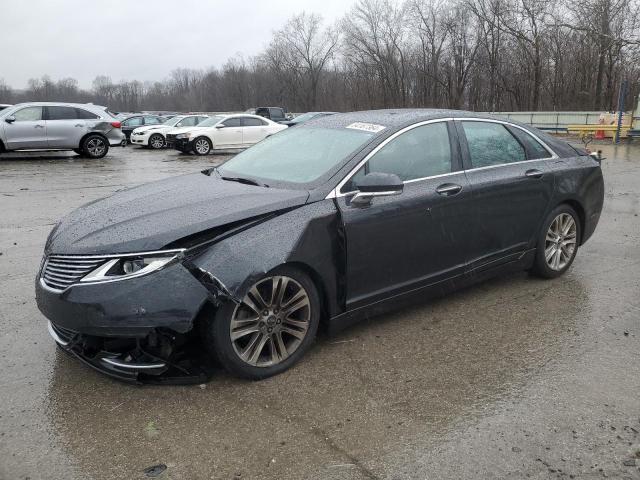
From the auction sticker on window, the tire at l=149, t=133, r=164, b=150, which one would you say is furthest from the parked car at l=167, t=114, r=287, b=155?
the auction sticker on window

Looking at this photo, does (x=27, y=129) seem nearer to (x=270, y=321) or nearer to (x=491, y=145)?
(x=491, y=145)

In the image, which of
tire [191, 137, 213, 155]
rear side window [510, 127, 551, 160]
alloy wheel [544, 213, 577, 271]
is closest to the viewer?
rear side window [510, 127, 551, 160]

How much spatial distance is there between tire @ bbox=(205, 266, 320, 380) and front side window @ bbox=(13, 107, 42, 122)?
16.2 metres

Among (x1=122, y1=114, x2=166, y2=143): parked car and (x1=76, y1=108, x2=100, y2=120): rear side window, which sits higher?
(x1=122, y1=114, x2=166, y2=143): parked car

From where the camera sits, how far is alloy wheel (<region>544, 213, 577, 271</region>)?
5.10 m

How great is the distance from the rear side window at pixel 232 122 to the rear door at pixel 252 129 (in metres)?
0.23

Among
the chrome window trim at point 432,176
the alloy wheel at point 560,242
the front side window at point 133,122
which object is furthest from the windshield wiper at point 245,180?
the front side window at point 133,122

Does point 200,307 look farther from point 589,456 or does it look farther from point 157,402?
point 589,456

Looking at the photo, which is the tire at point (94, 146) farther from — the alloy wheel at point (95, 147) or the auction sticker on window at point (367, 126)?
the auction sticker on window at point (367, 126)

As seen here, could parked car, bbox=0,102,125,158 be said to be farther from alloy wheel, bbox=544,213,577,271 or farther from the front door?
alloy wheel, bbox=544,213,577,271

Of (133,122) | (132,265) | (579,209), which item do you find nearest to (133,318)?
(132,265)

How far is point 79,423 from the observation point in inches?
116

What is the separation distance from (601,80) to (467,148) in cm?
4450

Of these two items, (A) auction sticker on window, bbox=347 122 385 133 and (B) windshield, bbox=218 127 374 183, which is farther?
(A) auction sticker on window, bbox=347 122 385 133
